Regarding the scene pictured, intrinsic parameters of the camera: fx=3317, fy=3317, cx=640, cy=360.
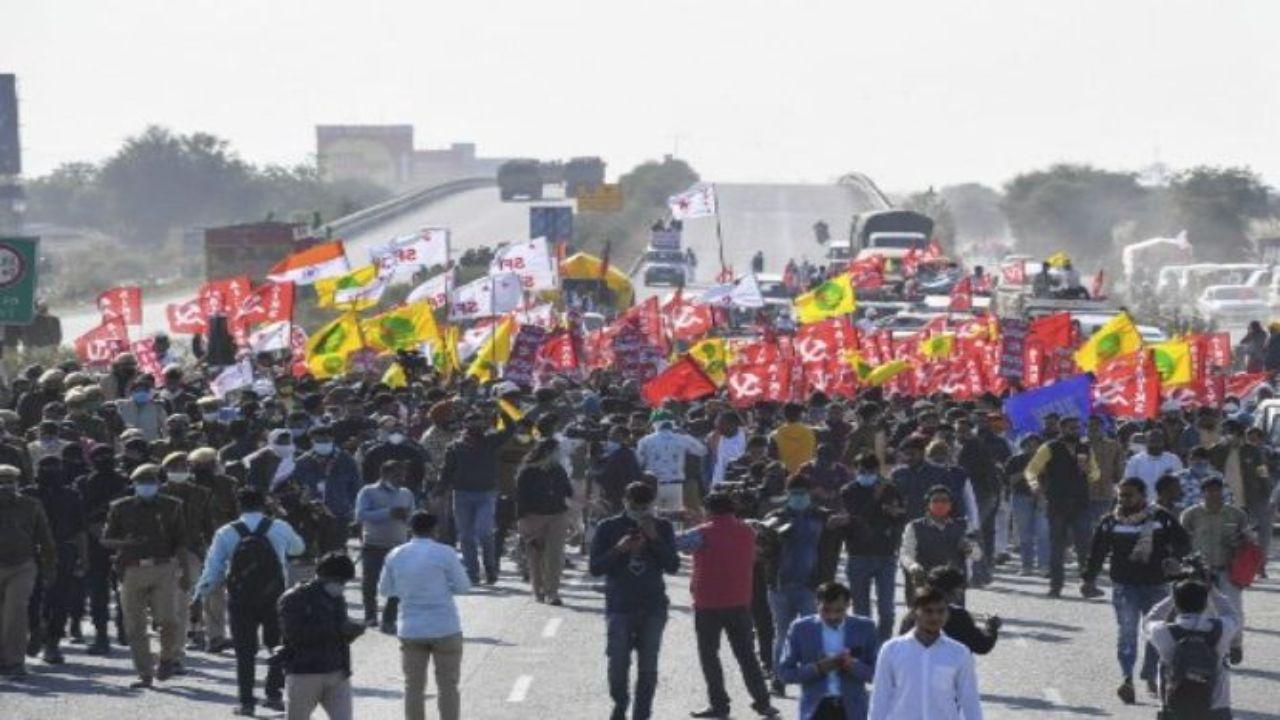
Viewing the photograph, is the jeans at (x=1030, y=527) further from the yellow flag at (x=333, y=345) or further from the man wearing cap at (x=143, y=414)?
the yellow flag at (x=333, y=345)

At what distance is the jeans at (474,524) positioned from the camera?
26.1 metres

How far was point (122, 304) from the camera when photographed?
4034 cm

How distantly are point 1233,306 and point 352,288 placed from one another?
1508 inches

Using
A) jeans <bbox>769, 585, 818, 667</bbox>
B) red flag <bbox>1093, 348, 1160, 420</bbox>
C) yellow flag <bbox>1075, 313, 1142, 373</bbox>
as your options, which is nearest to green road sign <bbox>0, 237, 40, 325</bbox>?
red flag <bbox>1093, 348, 1160, 420</bbox>

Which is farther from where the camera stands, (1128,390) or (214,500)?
(1128,390)

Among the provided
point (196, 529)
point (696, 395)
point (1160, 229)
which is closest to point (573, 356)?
point (696, 395)

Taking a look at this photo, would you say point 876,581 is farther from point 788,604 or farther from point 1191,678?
point 1191,678

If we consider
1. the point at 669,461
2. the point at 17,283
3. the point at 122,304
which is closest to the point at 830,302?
the point at 122,304

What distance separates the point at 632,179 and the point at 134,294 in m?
124

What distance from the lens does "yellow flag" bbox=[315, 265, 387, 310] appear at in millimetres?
41344

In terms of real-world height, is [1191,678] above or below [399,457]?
below

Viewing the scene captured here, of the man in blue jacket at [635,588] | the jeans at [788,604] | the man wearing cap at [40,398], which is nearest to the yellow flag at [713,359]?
the man wearing cap at [40,398]

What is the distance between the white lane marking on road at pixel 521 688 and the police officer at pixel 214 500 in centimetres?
201

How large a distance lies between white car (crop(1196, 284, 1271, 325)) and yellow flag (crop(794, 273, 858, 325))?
31.1 meters
